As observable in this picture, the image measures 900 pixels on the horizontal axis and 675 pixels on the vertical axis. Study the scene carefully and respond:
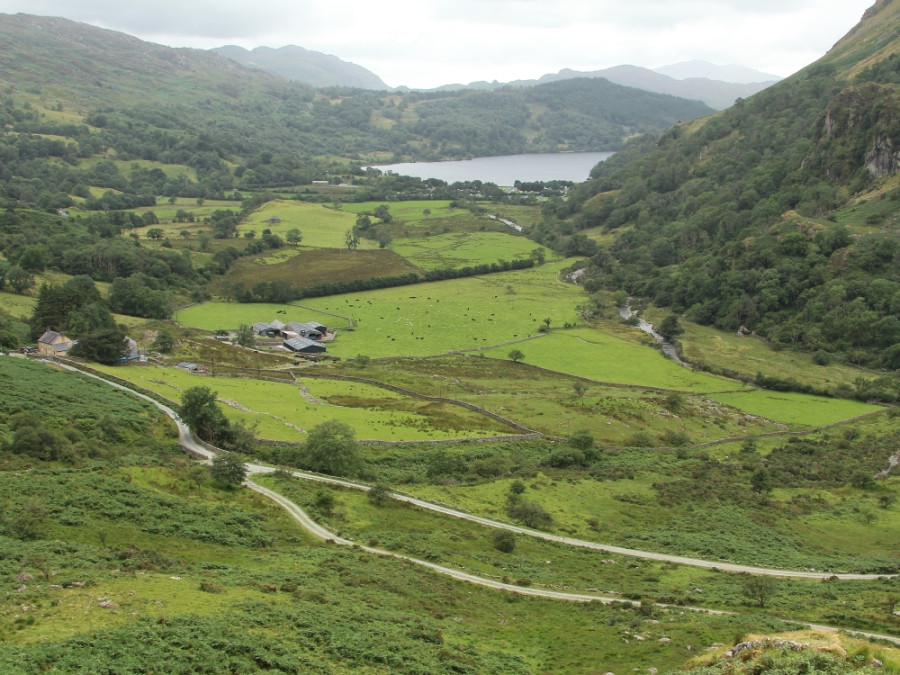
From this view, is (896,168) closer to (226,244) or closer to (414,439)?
A: (414,439)

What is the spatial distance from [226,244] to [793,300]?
117418mm

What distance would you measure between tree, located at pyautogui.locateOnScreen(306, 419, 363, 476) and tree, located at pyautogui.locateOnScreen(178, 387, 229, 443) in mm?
7103

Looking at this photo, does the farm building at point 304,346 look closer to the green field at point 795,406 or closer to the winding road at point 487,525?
the winding road at point 487,525

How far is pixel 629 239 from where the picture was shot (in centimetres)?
17862

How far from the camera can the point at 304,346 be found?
98.7 meters

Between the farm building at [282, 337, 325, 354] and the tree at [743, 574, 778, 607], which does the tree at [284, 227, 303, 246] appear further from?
the tree at [743, 574, 778, 607]

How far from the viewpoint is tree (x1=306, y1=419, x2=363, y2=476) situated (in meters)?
51.6

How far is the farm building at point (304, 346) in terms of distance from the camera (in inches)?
3873

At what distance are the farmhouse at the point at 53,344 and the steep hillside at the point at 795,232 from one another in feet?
330

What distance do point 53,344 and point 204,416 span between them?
28.6 metres

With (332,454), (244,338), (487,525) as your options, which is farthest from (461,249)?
(487,525)

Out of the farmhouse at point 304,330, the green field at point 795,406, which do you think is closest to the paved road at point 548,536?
the green field at point 795,406

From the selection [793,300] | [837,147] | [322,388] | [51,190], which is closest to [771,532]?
[322,388]

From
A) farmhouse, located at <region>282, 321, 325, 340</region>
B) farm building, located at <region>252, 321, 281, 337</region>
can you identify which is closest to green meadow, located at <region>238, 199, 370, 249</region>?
→ farmhouse, located at <region>282, 321, 325, 340</region>
